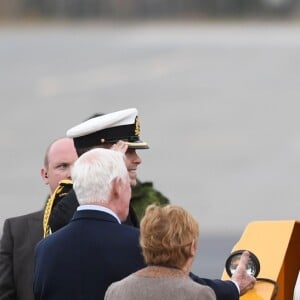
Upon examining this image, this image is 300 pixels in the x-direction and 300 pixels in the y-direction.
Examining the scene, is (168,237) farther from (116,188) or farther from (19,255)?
(19,255)

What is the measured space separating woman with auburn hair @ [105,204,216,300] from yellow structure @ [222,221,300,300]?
862 mm

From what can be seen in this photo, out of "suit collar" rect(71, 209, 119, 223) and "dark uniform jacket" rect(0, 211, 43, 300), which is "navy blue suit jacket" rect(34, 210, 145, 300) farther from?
"dark uniform jacket" rect(0, 211, 43, 300)

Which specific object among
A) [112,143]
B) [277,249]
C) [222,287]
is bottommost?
[277,249]

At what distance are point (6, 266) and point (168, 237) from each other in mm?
1531


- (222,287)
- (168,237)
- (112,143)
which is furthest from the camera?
(112,143)

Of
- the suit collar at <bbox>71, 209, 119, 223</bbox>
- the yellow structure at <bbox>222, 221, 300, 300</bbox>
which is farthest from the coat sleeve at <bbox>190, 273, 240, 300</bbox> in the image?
the yellow structure at <bbox>222, 221, 300, 300</bbox>

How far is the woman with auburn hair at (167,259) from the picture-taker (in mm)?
4578

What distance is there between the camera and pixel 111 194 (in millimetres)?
4879

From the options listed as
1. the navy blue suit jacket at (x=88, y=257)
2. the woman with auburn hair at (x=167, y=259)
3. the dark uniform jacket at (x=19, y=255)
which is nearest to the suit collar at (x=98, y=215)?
the navy blue suit jacket at (x=88, y=257)

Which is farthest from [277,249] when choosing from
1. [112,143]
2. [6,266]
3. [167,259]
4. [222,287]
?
[167,259]

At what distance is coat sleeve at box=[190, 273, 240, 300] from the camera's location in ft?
15.7

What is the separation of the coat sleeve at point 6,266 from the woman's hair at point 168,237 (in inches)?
55.1

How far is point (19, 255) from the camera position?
6000mm

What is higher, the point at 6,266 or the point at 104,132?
the point at 104,132
